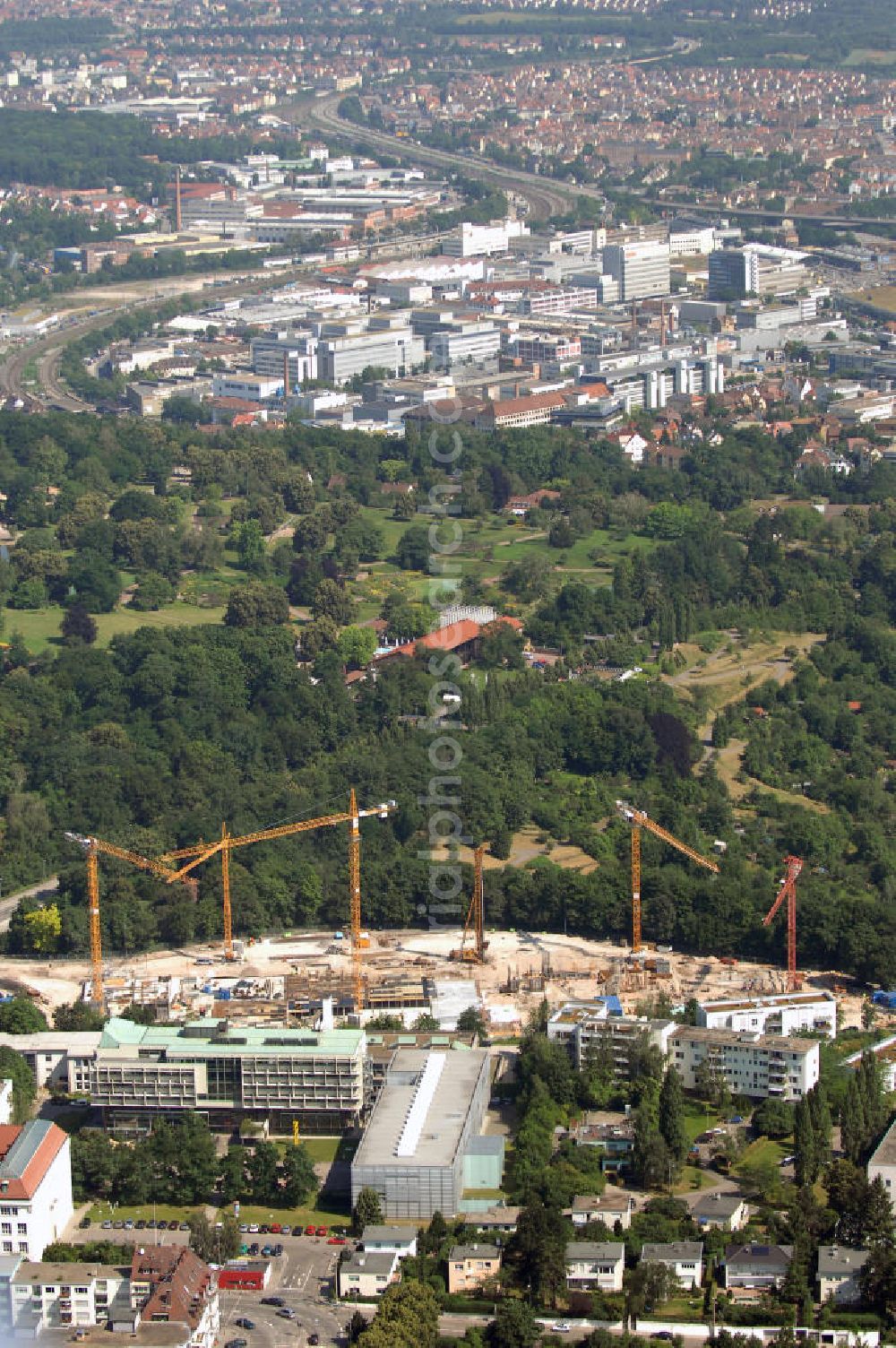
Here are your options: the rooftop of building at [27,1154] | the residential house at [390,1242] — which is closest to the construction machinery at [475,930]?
the rooftop of building at [27,1154]

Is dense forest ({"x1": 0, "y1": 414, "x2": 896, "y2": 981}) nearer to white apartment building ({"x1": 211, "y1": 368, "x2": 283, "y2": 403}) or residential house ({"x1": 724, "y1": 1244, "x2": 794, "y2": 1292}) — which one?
white apartment building ({"x1": 211, "y1": 368, "x2": 283, "y2": 403})

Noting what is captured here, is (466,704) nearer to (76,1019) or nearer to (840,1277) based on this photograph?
(76,1019)

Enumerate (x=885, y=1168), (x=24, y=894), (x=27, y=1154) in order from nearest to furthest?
(x=27, y=1154), (x=885, y=1168), (x=24, y=894)

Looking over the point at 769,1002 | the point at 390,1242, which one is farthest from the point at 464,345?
the point at 390,1242

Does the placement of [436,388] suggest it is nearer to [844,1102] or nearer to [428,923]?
[428,923]

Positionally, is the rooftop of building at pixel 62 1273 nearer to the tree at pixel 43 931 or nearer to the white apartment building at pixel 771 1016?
the white apartment building at pixel 771 1016
